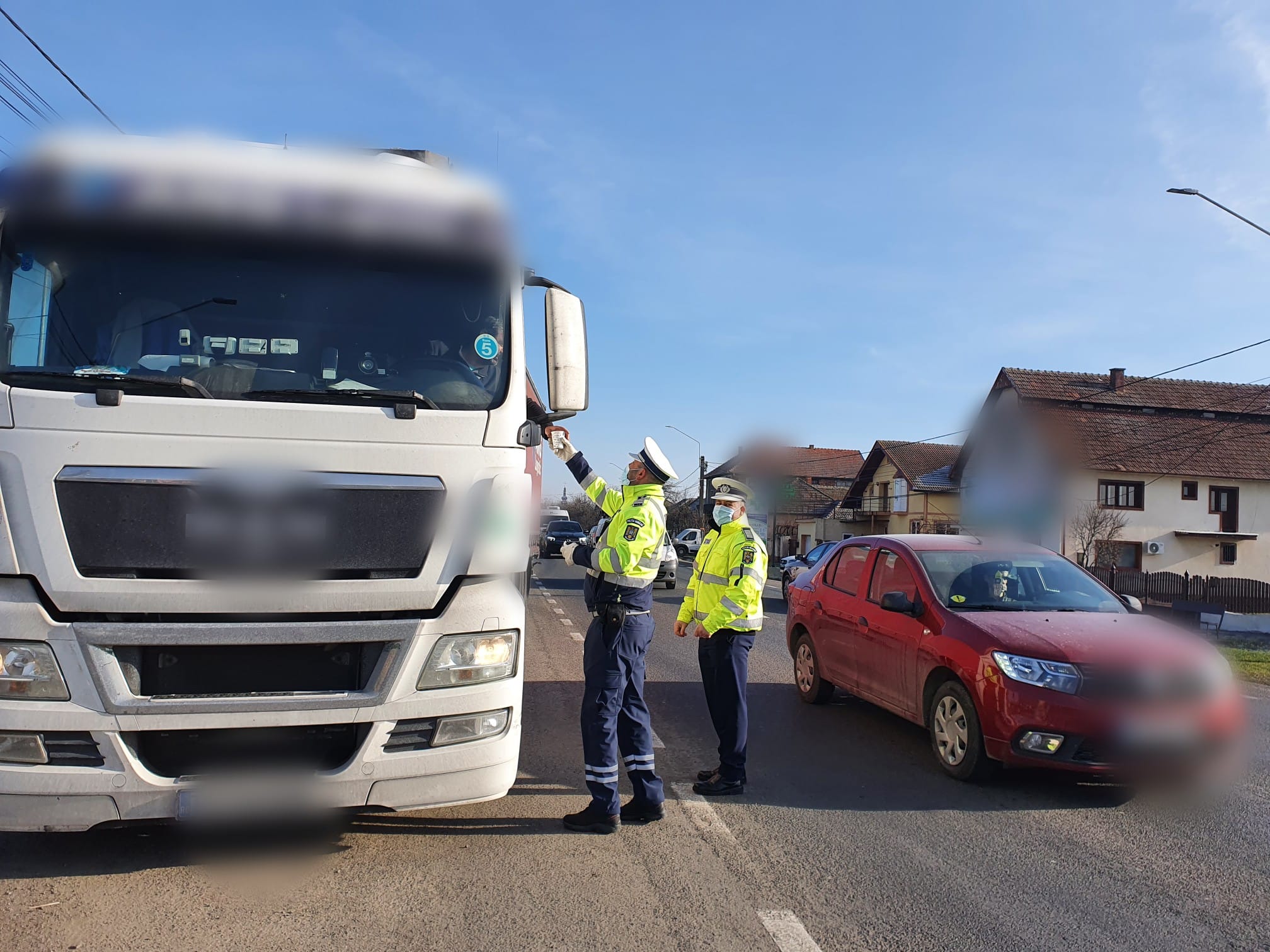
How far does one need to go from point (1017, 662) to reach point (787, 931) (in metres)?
2.67

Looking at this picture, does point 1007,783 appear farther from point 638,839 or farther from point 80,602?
point 80,602

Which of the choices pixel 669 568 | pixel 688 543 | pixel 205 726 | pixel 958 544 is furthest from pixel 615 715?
pixel 688 543

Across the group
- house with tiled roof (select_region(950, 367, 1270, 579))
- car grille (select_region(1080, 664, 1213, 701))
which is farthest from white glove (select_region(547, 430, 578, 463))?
house with tiled roof (select_region(950, 367, 1270, 579))

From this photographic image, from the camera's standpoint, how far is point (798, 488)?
186ft

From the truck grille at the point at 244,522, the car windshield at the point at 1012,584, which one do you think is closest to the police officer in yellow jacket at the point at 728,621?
the car windshield at the point at 1012,584

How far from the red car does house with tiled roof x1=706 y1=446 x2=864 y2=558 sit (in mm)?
15973

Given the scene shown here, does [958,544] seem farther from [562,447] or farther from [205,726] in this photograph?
[205,726]

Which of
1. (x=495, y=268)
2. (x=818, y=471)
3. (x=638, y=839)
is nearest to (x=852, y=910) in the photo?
(x=638, y=839)

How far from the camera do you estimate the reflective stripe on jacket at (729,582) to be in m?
5.66

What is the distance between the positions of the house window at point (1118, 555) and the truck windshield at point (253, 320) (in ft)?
113

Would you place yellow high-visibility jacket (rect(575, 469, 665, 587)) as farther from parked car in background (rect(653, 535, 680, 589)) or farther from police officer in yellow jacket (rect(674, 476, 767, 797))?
parked car in background (rect(653, 535, 680, 589))

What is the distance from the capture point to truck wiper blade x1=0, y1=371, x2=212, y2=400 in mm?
3705

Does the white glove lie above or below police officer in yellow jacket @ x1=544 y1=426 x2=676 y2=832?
above

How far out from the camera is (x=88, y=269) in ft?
13.2
